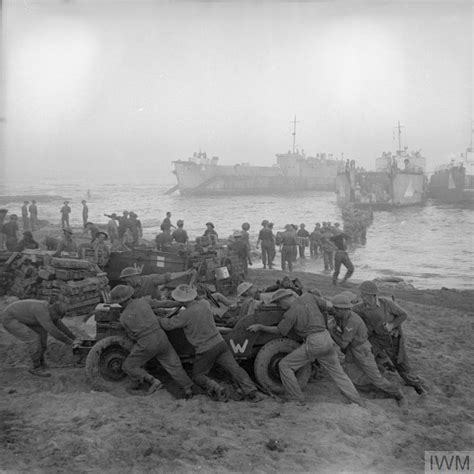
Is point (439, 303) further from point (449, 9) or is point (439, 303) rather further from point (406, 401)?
point (449, 9)

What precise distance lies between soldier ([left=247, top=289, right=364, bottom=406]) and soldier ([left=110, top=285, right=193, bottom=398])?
1199 mm

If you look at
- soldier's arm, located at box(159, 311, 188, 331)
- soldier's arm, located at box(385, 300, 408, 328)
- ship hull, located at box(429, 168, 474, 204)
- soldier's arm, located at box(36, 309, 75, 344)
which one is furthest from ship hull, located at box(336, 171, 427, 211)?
soldier's arm, located at box(36, 309, 75, 344)

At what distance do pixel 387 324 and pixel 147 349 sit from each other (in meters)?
3.05

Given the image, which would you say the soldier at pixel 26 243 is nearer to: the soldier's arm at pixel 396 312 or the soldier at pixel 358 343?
the soldier at pixel 358 343

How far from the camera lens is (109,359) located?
19.1 feet

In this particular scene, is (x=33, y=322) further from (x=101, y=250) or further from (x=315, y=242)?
(x=315, y=242)

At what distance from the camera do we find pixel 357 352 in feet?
18.8

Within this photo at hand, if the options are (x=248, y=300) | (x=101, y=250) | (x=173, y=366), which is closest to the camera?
(x=173, y=366)

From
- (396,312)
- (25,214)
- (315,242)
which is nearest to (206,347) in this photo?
(396,312)

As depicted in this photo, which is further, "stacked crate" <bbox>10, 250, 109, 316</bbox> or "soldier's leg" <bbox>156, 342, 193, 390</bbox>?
"stacked crate" <bbox>10, 250, 109, 316</bbox>

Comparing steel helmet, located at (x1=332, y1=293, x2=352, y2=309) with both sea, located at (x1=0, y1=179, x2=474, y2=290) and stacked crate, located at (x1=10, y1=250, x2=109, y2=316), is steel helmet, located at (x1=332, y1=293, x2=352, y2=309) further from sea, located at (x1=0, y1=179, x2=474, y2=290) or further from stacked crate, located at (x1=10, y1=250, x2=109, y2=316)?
sea, located at (x1=0, y1=179, x2=474, y2=290)

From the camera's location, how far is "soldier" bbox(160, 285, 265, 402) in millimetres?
5512
